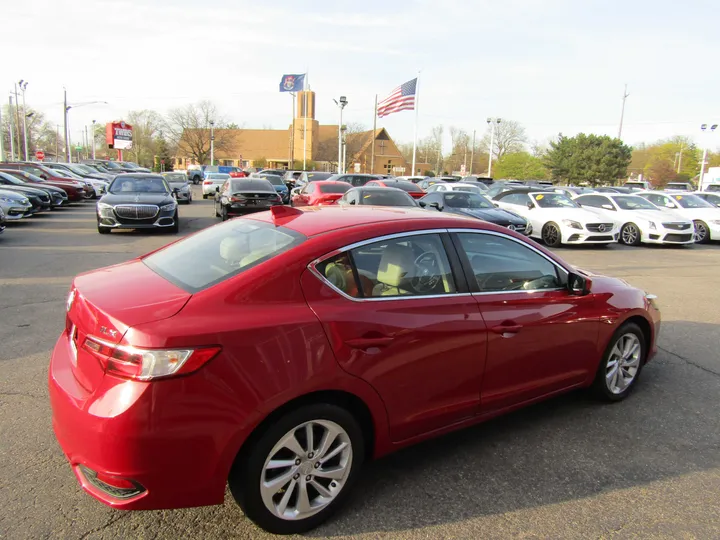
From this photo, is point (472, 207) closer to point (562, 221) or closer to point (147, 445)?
point (562, 221)

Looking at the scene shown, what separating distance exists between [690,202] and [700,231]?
143 centimetres

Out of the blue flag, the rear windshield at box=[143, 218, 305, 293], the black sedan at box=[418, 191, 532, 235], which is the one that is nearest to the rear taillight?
the rear windshield at box=[143, 218, 305, 293]

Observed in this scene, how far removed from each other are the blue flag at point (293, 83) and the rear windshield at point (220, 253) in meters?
45.5

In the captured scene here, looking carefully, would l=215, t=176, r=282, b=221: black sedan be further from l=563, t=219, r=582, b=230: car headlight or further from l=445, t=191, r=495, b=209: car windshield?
l=563, t=219, r=582, b=230: car headlight

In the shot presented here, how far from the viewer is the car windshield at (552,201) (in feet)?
49.6

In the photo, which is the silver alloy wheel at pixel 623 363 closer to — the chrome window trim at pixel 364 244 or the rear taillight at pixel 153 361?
the chrome window trim at pixel 364 244

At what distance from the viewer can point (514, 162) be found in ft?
198

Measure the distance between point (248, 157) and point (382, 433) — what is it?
10586 cm

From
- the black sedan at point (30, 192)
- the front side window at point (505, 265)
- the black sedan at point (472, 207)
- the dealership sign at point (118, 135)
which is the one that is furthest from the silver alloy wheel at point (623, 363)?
the dealership sign at point (118, 135)

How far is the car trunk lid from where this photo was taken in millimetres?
2338

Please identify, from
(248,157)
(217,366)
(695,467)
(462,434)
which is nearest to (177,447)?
(217,366)

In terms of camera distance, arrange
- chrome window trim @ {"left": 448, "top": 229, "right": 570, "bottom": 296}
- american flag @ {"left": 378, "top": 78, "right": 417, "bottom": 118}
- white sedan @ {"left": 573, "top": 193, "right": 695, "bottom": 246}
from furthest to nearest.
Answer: american flag @ {"left": 378, "top": 78, "right": 417, "bottom": 118}
white sedan @ {"left": 573, "top": 193, "right": 695, "bottom": 246}
chrome window trim @ {"left": 448, "top": 229, "right": 570, "bottom": 296}

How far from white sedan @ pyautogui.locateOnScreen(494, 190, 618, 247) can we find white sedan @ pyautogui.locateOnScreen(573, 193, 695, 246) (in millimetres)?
546

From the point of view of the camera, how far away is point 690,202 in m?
17.6
